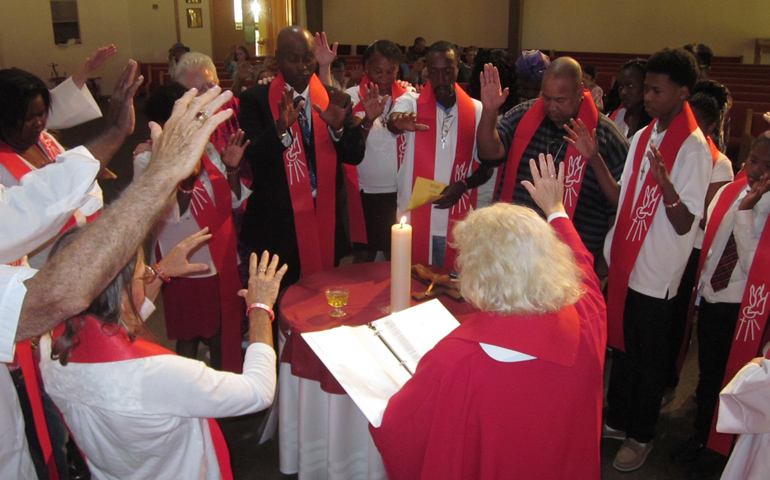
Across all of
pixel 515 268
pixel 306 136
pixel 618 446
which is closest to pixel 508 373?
pixel 515 268

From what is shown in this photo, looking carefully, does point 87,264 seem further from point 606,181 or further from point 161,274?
point 606,181

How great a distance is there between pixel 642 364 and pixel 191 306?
2.01m

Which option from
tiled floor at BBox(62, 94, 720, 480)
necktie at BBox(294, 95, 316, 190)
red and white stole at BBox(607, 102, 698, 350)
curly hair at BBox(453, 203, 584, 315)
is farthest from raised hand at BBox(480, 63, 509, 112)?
tiled floor at BBox(62, 94, 720, 480)

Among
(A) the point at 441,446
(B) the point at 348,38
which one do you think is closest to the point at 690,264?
(A) the point at 441,446

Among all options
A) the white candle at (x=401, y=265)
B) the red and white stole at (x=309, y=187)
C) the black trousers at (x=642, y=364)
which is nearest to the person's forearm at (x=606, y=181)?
the black trousers at (x=642, y=364)

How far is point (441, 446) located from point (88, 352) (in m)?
0.82

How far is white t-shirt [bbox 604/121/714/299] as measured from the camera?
2238 mm

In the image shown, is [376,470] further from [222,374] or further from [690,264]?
[690,264]

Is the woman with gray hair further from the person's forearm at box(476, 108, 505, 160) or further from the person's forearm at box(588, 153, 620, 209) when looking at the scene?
the person's forearm at box(476, 108, 505, 160)

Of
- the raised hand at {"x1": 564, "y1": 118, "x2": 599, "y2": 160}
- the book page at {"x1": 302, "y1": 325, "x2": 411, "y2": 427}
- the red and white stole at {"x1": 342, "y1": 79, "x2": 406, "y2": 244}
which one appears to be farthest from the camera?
the red and white stole at {"x1": 342, "y1": 79, "x2": 406, "y2": 244}

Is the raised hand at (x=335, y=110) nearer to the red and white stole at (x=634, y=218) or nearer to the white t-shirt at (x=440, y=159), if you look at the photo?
the white t-shirt at (x=440, y=159)

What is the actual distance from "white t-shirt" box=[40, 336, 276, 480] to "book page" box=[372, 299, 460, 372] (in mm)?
423

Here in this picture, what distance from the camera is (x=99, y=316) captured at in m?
1.33

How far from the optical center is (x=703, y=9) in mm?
12734
